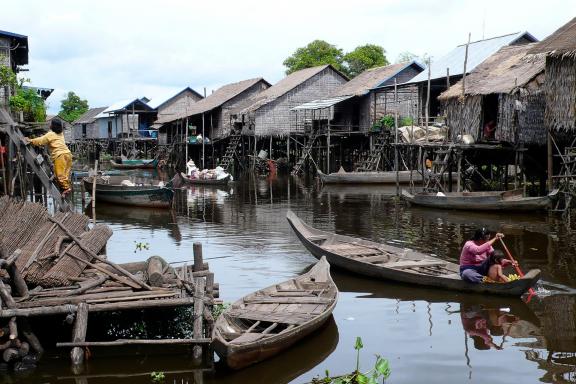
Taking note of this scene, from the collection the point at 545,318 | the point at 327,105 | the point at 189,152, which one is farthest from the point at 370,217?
the point at 189,152

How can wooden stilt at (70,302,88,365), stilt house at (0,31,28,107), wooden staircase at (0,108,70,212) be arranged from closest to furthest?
wooden stilt at (70,302,88,365), wooden staircase at (0,108,70,212), stilt house at (0,31,28,107)

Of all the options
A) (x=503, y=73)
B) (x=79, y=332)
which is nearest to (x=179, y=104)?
(x=503, y=73)

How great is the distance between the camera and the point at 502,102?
1922 cm

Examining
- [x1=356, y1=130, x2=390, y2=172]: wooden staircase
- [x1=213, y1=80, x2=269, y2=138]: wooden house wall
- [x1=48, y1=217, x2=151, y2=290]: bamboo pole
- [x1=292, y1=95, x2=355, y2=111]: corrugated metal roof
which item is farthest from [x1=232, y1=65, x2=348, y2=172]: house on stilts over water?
[x1=48, y1=217, x2=151, y2=290]: bamboo pole

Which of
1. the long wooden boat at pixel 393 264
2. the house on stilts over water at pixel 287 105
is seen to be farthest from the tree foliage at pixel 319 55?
the long wooden boat at pixel 393 264

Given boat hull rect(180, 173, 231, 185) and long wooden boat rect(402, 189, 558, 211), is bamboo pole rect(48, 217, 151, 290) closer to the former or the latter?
long wooden boat rect(402, 189, 558, 211)

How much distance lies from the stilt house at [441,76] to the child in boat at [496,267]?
15.6 meters

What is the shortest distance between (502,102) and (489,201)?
332 cm

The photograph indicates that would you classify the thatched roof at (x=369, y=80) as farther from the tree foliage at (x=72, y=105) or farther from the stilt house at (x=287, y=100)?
the tree foliage at (x=72, y=105)

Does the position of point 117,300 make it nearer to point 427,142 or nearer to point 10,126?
point 10,126

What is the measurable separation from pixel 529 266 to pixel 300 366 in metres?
6.43

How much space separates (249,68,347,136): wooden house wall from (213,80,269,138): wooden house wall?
138 inches

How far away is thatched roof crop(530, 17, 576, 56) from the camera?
16.1 m

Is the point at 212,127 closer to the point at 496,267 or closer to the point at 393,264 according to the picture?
the point at 393,264
